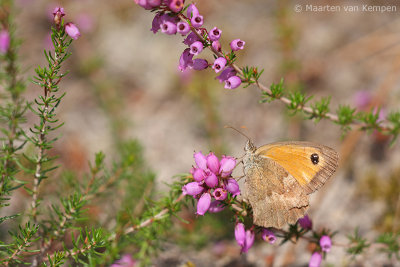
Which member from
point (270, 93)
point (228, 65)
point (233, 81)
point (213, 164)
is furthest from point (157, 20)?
point (270, 93)

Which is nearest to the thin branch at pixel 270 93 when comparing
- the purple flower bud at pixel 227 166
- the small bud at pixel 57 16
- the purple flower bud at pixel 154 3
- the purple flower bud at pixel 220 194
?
the purple flower bud at pixel 154 3

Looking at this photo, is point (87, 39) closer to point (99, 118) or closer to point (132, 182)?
point (99, 118)

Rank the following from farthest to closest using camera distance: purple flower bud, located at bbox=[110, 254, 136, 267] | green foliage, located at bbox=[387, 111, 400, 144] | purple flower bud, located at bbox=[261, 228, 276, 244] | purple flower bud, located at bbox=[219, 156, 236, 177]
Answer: purple flower bud, located at bbox=[110, 254, 136, 267], green foliage, located at bbox=[387, 111, 400, 144], purple flower bud, located at bbox=[261, 228, 276, 244], purple flower bud, located at bbox=[219, 156, 236, 177]

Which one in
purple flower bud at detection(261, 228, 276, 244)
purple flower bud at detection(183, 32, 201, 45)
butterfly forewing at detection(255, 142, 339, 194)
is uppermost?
purple flower bud at detection(183, 32, 201, 45)

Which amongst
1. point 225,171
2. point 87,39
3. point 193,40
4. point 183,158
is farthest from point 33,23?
point 225,171

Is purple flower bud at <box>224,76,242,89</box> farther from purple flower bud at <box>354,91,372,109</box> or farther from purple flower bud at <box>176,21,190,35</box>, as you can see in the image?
purple flower bud at <box>354,91,372,109</box>

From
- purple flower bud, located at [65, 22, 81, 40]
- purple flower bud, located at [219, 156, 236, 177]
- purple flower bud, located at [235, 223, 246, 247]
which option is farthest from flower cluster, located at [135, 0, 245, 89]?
purple flower bud, located at [235, 223, 246, 247]

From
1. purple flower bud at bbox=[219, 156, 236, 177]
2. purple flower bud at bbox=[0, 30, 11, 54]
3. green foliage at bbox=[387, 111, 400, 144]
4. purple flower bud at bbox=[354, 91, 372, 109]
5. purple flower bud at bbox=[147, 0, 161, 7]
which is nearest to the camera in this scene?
purple flower bud at bbox=[147, 0, 161, 7]
